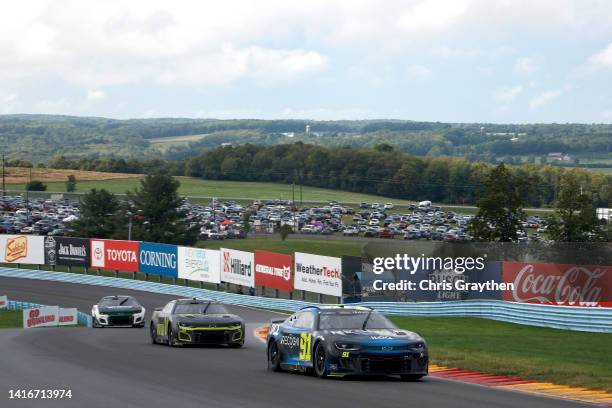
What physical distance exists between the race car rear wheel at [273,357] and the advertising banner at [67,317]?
26716mm

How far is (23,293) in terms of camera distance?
62250 mm

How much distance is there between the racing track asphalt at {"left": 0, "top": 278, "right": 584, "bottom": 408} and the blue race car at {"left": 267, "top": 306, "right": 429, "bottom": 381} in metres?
0.24

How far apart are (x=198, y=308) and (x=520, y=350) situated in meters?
7.70

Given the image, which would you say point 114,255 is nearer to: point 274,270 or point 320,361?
point 274,270

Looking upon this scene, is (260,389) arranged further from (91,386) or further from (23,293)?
(23,293)

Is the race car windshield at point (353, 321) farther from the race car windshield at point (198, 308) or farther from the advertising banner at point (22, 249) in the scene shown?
the advertising banner at point (22, 249)

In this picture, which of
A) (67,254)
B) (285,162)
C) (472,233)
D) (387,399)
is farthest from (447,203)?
(387,399)

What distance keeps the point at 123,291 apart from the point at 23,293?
6.08m

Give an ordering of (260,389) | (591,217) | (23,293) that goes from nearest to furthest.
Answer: (260,389), (23,293), (591,217)

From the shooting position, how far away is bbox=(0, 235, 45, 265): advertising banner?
74.8 metres

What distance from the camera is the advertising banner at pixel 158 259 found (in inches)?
2506

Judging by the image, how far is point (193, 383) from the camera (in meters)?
15.6

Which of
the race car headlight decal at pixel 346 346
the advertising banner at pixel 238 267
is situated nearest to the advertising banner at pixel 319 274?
the advertising banner at pixel 238 267

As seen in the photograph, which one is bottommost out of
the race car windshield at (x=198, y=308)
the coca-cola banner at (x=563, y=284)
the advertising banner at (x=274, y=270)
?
the advertising banner at (x=274, y=270)
